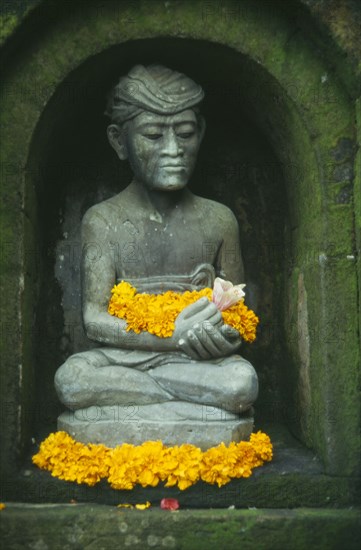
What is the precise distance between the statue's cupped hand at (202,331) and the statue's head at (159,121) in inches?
30.4

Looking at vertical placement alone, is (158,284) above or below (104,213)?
below

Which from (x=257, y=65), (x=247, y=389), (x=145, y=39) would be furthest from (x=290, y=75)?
(x=247, y=389)

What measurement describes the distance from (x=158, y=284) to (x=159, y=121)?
36.9 inches

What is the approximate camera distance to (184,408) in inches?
175

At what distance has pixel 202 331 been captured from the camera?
4449mm

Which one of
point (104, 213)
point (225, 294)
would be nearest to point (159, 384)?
point (225, 294)

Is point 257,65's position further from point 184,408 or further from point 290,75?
point 184,408

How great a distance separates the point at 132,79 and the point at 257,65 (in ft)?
2.40

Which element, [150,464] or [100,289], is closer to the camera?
[150,464]

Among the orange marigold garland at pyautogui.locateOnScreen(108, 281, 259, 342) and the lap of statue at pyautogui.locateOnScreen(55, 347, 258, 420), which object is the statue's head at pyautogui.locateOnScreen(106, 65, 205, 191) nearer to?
the orange marigold garland at pyautogui.locateOnScreen(108, 281, 259, 342)

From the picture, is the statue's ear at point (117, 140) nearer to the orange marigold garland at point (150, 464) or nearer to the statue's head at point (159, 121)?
the statue's head at point (159, 121)

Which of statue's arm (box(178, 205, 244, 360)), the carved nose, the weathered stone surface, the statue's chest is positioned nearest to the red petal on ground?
the weathered stone surface

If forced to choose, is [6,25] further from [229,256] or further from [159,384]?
[159,384]

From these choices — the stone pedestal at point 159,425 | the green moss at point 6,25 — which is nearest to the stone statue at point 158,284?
the stone pedestal at point 159,425
